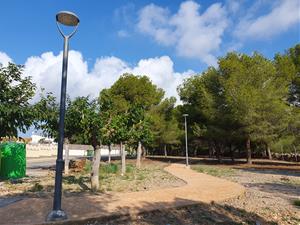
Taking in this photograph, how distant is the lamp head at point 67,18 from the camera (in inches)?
326

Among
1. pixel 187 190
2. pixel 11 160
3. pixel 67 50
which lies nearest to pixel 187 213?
pixel 187 190

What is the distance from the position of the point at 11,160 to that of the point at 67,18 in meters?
11.4

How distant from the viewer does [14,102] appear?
541 inches

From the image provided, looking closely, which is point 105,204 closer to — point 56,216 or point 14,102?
point 56,216

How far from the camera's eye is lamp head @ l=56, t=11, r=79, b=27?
827 centimetres

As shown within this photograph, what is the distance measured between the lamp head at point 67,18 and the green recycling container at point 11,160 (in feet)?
36.5

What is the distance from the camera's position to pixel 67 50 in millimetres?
8531

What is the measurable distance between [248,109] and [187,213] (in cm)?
2342

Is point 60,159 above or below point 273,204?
above

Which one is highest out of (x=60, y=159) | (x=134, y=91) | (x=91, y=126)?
(x=134, y=91)

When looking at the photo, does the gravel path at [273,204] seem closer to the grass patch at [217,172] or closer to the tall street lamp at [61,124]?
the tall street lamp at [61,124]

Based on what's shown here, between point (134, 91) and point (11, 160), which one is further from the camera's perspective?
point (134, 91)

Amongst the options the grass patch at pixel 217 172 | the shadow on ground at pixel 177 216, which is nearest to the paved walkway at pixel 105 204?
the shadow on ground at pixel 177 216

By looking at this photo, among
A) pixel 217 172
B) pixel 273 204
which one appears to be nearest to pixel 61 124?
pixel 273 204
